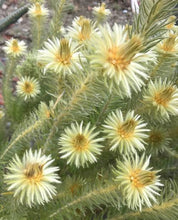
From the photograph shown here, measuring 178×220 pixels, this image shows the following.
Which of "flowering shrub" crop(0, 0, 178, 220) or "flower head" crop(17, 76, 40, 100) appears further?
"flower head" crop(17, 76, 40, 100)

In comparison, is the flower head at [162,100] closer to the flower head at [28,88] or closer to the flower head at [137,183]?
the flower head at [137,183]

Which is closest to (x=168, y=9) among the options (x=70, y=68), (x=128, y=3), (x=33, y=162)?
(x=70, y=68)

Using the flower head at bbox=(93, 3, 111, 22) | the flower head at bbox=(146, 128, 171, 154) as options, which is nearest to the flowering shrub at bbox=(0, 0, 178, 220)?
the flower head at bbox=(146, 128, 171, 154)

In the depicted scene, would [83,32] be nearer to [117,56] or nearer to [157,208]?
[117,56]

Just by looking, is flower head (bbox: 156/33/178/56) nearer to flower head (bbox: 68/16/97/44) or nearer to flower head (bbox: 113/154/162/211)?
flower head (bbox: 68/16/97/44)

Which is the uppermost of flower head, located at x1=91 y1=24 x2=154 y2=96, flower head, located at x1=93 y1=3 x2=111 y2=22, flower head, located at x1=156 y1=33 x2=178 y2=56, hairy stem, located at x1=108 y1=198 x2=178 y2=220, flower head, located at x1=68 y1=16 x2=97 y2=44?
flower head, located at x1=93 y1=3 x2=111 y2=22

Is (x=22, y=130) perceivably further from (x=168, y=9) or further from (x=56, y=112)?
(x=168, y=9)

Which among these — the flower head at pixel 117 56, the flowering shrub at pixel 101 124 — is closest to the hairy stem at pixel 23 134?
the flowering shrub at pixel 101 124
